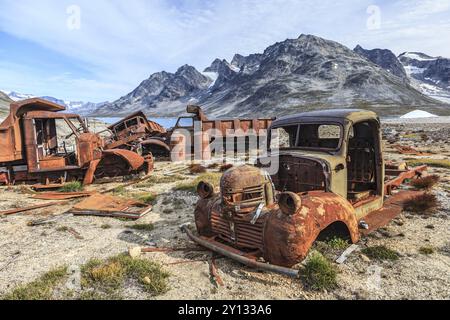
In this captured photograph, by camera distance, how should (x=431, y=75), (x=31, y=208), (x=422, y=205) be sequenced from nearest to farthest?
(x=422, y=205) → (x=31, y=208) → (x=431, y=75)

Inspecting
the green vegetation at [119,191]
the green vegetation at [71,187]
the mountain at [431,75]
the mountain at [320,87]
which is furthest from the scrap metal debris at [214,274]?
the mountain at [431,75]

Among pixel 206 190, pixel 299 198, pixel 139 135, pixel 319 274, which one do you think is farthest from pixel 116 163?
pixel 319 274

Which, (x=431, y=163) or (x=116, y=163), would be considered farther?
(x=431, y=163)

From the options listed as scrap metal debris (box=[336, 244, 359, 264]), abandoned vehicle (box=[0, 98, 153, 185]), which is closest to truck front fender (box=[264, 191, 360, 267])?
scrap metal debris (box=[336, 244, 359, 264])

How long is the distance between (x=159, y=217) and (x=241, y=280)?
3.26m

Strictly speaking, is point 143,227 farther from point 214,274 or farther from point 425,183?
point 425,183

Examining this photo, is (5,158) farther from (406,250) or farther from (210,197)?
(406,250)

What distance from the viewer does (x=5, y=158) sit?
31.2 ft

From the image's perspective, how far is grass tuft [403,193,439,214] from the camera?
6.29 metres

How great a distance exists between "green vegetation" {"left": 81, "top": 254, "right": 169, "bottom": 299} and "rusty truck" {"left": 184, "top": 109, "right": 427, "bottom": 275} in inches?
32.9

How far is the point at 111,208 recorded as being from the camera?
7.09 metres

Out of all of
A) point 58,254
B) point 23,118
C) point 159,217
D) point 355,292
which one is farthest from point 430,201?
point 23,118

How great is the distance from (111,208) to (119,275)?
3.28m

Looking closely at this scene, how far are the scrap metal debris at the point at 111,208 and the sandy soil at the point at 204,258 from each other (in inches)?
7.9
